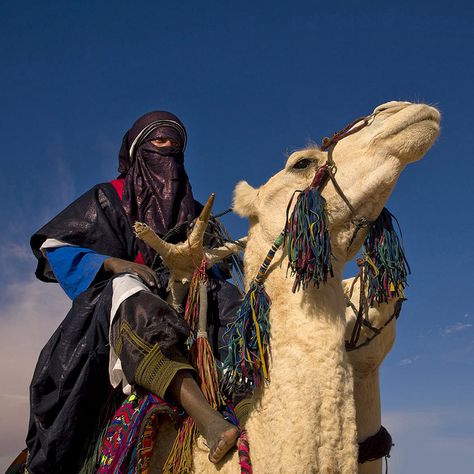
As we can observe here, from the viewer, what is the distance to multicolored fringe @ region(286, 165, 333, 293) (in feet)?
11.2

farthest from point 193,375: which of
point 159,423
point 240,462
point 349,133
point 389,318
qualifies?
point 389,318

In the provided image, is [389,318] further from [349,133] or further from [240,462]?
[240,462]

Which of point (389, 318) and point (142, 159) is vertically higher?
point (142, 159)

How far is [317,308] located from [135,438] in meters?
1.29

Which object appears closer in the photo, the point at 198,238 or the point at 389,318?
the point at 198,238

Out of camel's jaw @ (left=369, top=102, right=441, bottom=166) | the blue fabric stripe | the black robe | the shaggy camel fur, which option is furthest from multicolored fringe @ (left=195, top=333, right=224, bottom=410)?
the shaggy camel fur

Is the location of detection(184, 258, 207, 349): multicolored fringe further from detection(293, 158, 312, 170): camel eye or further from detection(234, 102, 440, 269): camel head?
detection(293, 158, 312, 170): camel eye

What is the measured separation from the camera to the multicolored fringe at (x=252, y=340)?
3.51 metres

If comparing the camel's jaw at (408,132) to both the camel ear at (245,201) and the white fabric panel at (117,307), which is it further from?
the white fabric panel at (117,307)

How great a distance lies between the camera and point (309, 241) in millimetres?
3471

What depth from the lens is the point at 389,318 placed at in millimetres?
5391

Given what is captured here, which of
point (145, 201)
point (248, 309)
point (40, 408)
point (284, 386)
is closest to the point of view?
point (284, 386)

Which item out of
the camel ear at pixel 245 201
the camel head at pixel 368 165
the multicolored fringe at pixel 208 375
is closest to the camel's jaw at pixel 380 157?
the camel head at pixel 368 165

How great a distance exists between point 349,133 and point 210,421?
6.09 feet
